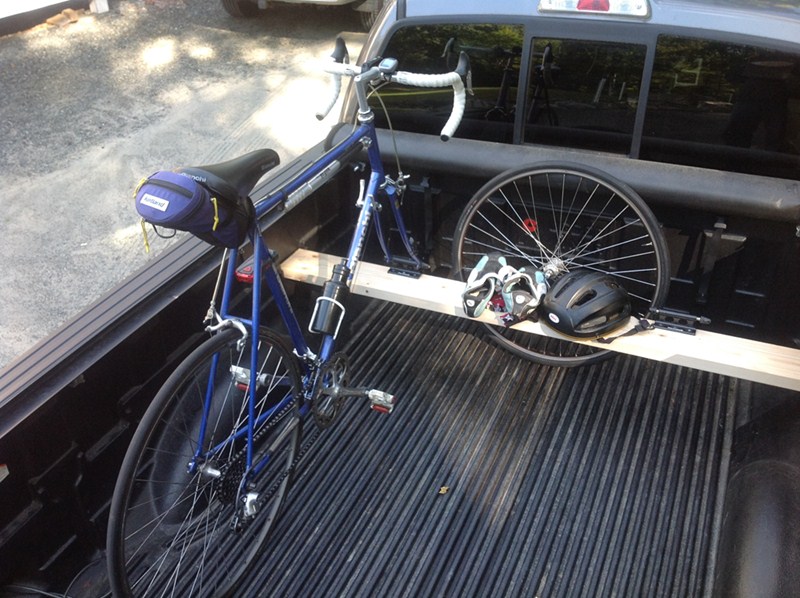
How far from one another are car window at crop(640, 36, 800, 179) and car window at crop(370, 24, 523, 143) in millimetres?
579

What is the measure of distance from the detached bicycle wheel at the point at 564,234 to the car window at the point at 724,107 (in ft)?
1.11

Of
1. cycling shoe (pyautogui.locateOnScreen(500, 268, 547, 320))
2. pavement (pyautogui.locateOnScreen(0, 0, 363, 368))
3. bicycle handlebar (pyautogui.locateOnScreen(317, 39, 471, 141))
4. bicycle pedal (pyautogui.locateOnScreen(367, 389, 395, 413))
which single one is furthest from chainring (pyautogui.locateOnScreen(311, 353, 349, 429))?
pavement (pyautogui.locateOnScreen(0, 0, 363, 368))

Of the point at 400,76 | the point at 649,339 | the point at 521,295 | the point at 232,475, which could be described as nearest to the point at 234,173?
the point at 400,76

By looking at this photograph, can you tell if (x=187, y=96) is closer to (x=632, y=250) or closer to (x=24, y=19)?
(x=24, y=19)

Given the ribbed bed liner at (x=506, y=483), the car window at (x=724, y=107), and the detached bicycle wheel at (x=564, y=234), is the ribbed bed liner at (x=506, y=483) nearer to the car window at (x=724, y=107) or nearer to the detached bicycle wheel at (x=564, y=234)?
the detached bicycle wheel at (x=564, y=234)

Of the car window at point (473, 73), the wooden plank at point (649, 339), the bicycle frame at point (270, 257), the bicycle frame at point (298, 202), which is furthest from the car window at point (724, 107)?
the bicycle frame at point (270, 257)

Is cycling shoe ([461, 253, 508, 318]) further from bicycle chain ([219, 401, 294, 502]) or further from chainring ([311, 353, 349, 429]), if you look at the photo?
bicycle chain ([219, 401, 294, 502])

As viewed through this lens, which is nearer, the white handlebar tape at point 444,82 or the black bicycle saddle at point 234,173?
the black bicycle saddle at point 234,173

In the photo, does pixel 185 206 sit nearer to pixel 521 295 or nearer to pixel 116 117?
pixel 521 295

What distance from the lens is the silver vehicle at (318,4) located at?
7.54 m

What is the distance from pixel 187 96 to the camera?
6680mm

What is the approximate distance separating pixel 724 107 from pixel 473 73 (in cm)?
102

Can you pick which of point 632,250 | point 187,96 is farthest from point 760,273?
point 187,96

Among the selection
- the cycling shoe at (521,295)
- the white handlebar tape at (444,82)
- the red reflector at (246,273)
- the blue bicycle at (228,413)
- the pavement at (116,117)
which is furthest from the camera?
the pavement at (116,117)
